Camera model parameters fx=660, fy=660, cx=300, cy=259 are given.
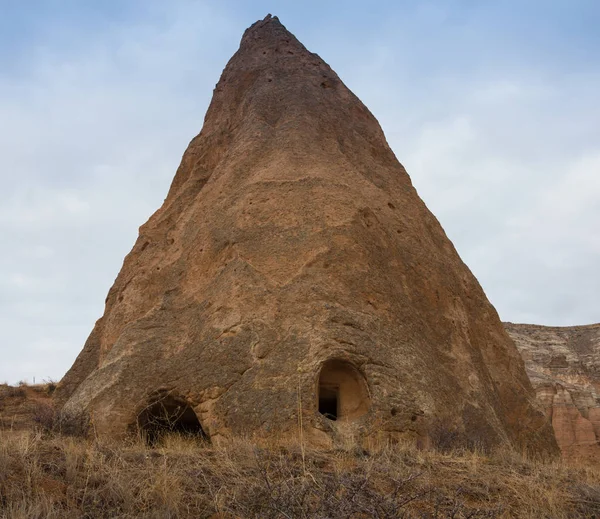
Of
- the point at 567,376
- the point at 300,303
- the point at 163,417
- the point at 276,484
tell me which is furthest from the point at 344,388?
the point at 567,376

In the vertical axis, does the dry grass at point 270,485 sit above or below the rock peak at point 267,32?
below

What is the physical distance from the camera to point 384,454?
7.21 metres

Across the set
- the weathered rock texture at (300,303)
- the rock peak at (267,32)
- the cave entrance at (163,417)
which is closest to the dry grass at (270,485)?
the weathered rock texture at (300,303)

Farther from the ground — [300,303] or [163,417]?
[300,303]

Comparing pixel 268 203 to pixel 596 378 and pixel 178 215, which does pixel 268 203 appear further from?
pixel 596 378

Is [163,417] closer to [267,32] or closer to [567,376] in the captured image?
[267,32]

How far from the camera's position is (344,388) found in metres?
9.27

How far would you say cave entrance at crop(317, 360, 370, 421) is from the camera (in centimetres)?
897

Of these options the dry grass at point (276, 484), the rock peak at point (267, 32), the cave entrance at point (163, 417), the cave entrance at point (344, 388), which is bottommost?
the dry grass at point (276, 484)

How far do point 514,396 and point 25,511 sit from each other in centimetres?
913

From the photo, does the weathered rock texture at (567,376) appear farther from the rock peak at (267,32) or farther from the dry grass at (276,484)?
the dry grass at (276,484)

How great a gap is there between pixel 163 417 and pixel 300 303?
8.43 feet

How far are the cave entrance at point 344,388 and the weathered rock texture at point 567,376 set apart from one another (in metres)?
20.3

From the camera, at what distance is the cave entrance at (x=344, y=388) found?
29.4ft
